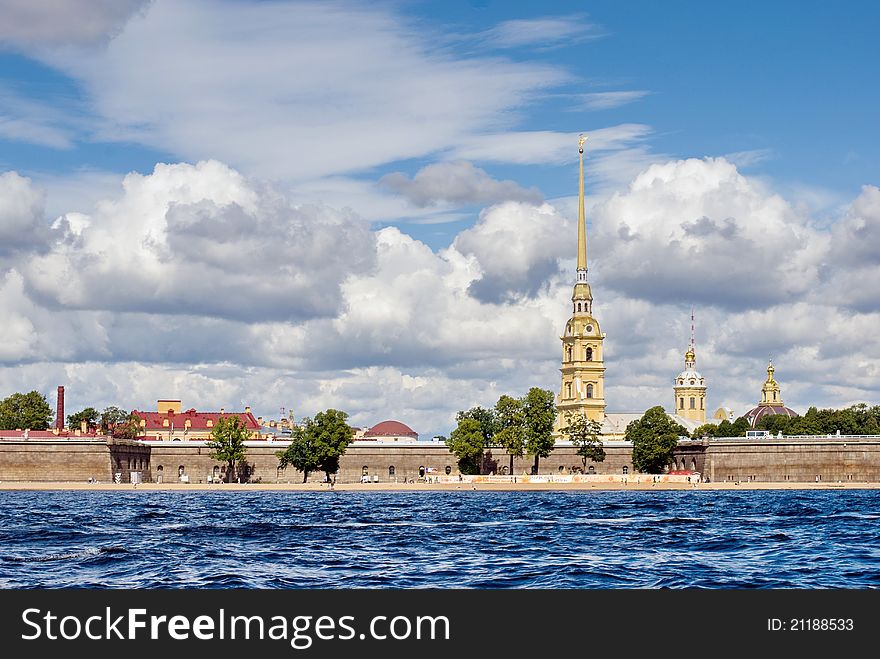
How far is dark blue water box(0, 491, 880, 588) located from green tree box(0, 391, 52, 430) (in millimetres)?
96411

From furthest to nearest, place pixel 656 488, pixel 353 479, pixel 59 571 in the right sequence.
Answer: pixel 353 479 < pixel 656 488 < pixel 59 571

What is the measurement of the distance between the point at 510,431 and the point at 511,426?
1.57m

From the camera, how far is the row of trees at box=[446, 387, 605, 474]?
136m

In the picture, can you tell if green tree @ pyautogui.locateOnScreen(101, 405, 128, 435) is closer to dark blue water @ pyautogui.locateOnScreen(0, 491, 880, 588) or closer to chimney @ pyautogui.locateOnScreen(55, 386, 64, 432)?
chimney @ pyautogui.locateOnScreen(55, 386, 64, 432)

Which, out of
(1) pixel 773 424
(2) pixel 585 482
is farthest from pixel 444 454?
(1) pixel 773 424

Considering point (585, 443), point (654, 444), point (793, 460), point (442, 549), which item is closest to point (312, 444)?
point (585, 443)

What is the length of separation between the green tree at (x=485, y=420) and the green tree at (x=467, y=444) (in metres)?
1.26

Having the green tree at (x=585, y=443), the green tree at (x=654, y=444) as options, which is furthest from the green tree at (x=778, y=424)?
the green tree at (x=585, y=443)

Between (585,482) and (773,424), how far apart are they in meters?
68.6

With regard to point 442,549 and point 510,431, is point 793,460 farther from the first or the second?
point 442,549

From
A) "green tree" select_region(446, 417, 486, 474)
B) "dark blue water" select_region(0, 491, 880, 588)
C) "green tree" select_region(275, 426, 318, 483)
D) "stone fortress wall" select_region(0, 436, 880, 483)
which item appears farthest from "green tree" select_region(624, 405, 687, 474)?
"dark blue water" select_region(0, 491, 880, 588)
